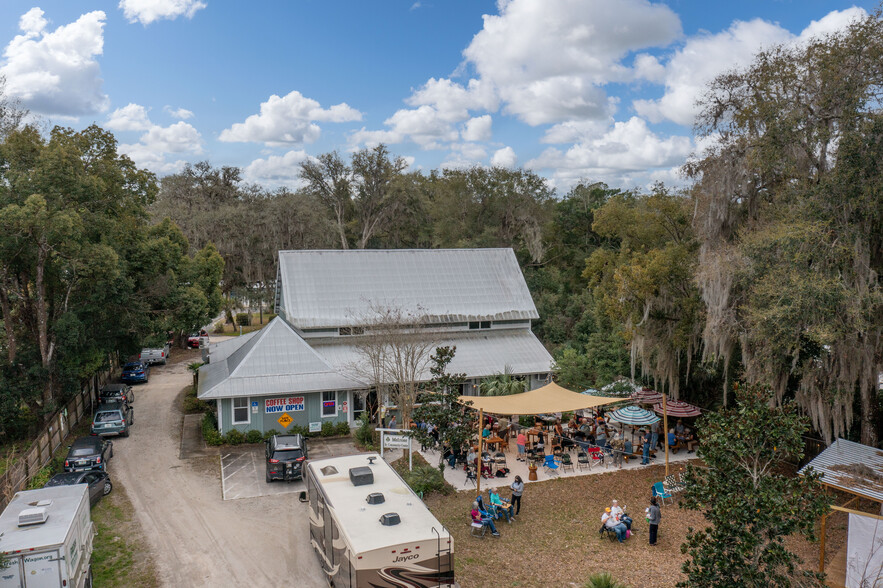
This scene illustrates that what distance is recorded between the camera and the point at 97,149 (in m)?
24.6

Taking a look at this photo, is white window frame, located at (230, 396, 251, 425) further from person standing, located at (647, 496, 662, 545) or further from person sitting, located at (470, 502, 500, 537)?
person standing, located at (647, 496, 662, 545)

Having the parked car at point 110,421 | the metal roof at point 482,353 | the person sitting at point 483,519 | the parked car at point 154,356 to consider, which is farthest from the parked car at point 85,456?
the parked car at point 154,356

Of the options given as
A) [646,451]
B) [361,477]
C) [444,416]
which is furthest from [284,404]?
[646,451]

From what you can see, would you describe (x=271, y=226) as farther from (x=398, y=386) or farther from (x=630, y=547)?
(x=630, y=547)

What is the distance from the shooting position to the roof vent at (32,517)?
11008mm

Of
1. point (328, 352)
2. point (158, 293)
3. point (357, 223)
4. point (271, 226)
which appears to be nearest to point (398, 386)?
point (328, 352)

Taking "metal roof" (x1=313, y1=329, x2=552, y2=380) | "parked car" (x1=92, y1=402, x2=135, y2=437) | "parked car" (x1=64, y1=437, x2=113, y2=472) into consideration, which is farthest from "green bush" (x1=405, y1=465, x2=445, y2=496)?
"parked car" (x1=92, y1=402, x2=135, y2=437)

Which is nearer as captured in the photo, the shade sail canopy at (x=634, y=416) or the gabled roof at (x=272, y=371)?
the shade sail canopy at (x=634, y=416)

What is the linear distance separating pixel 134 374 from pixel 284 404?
584 inches

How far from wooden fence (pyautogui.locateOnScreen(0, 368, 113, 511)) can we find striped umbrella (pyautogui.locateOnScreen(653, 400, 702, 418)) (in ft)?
63.3

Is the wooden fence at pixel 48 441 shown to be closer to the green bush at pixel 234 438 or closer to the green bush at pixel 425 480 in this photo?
the green bush at pixel 234 438

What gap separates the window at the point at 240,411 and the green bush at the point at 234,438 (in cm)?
47

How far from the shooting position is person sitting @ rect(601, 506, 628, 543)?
579 inches

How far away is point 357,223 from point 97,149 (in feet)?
98.8
